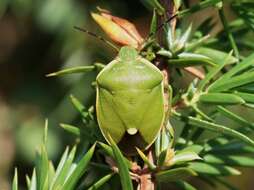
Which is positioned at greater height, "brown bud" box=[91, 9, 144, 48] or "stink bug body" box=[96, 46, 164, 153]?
"brown bud" box=[91, 9, 144, 48]

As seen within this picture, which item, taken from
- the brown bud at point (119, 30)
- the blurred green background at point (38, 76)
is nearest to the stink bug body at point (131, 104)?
the brown bud at point (119, 30)

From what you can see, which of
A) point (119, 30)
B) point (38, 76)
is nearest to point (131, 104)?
point (119, 30)

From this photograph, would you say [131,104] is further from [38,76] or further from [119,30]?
[38,76]

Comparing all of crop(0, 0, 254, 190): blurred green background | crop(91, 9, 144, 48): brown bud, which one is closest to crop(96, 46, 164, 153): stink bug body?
crop(91, 9, 144, 48): brown bud

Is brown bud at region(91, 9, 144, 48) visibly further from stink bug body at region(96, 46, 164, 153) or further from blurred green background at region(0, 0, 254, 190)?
blurred green background at region(0, 0, 254, 190)

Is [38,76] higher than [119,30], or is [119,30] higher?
[119,30]

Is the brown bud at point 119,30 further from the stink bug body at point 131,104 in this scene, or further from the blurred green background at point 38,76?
the blurred green background at point 38,76
